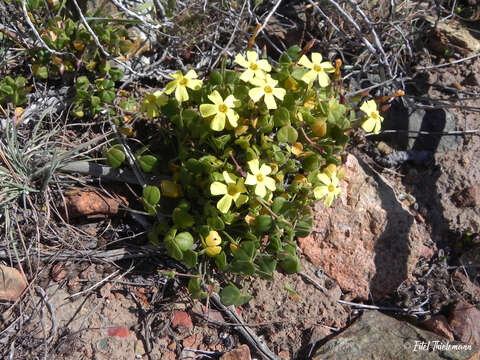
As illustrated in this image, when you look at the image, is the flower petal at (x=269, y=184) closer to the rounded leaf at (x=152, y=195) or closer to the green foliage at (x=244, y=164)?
the green foliage at (x=244, y=164)

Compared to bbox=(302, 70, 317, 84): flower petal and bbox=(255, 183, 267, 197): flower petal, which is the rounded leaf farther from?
bbox=(302, 70, 317, 84): flower petal

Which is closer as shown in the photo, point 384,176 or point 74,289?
point 74,289

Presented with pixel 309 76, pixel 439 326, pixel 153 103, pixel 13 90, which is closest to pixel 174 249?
pixel 153 103

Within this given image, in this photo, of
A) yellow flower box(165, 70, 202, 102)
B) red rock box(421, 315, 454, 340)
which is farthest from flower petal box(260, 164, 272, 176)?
red rock box(421, 315, 454, 340)

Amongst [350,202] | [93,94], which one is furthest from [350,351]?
[93,94]

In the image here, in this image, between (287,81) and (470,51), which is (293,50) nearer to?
Answer: (287,81)

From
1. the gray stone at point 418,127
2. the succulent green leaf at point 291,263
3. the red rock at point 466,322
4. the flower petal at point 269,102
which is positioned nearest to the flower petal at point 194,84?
the flower petal at point 269,102
